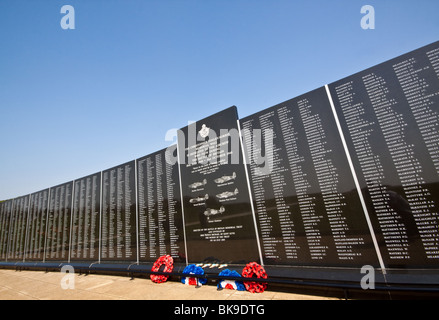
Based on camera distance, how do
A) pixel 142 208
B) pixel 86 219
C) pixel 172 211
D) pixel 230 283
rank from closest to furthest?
pixel 230 283, pixel 172 211, pixel 142 208, pixel 86 219

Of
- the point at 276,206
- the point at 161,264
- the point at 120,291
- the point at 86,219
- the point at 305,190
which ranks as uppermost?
the point at 86,219

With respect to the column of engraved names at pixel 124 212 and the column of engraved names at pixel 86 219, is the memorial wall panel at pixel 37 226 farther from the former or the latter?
the column of engraved names at pixel 124 212

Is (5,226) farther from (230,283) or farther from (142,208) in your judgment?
(230,283)

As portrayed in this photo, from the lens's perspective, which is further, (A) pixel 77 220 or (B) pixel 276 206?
(A) pixel 77 220

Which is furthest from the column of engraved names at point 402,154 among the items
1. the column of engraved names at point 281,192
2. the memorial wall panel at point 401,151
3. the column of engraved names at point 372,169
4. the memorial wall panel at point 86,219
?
the memorial wall panel at point 86,219

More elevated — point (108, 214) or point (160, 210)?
point (108, 214)

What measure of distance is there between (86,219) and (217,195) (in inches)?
241

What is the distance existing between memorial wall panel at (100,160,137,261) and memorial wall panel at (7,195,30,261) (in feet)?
23.0

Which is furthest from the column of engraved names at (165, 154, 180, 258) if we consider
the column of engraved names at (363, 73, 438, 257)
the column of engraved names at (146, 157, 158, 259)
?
the column of engraved names at (363, 73, 438, 257)

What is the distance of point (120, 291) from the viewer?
4762 mm

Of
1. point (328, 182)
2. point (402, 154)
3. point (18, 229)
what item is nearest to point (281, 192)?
point (328, 182)
